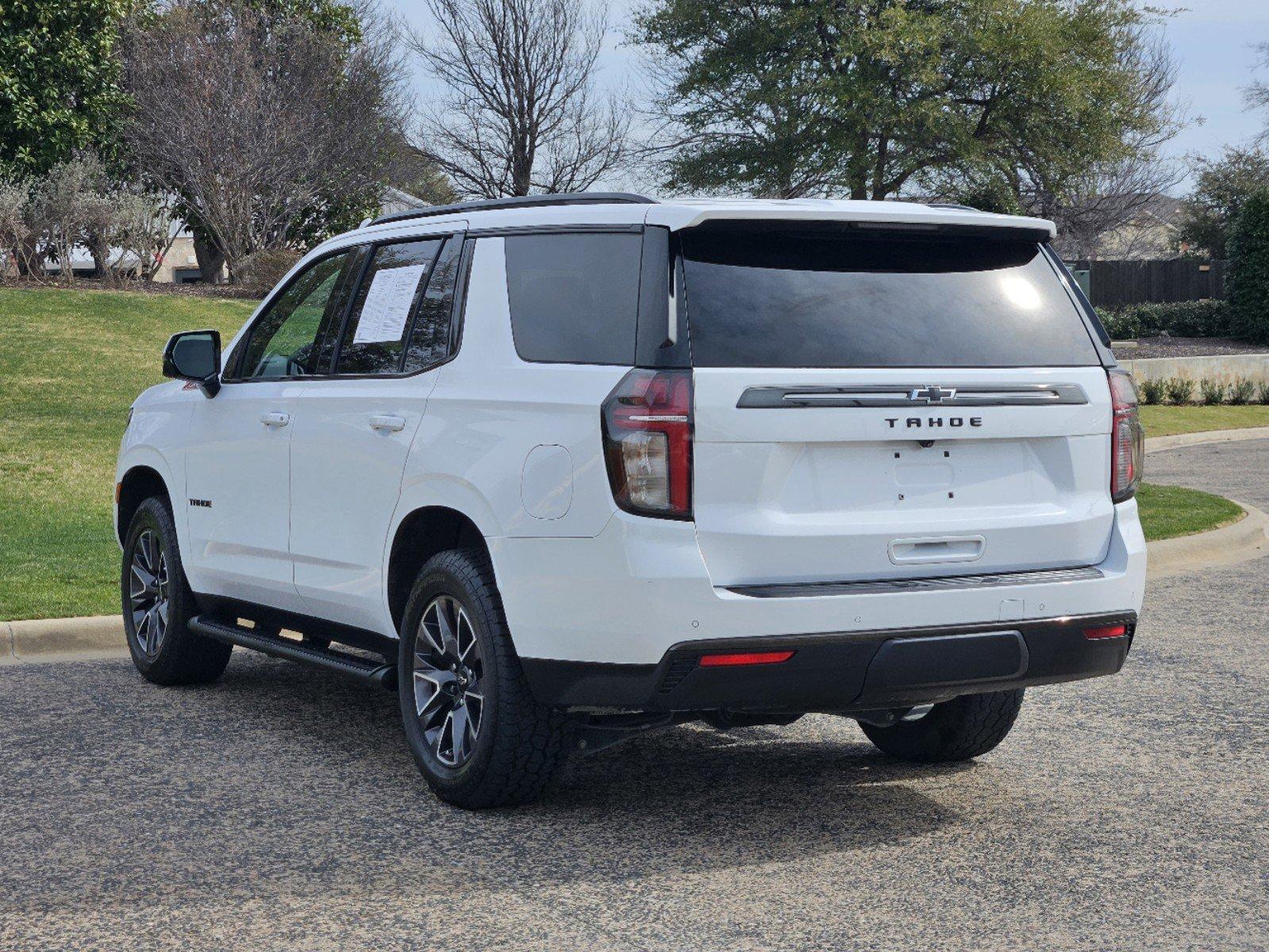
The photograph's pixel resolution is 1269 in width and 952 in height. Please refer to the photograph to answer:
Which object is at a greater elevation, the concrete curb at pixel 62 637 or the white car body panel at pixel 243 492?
the white car body panel at pixel 243 492

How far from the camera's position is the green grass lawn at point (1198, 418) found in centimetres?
2325

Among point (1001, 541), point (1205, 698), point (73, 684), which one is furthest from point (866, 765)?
point (73, 684)

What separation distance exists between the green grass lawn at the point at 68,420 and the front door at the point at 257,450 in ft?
6.42

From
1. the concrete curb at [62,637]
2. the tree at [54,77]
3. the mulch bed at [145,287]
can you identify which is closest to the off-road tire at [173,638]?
the concrete curb at [62,637]

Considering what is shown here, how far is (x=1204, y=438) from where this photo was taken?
880 inches

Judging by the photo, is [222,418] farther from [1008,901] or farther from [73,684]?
[1008,901]

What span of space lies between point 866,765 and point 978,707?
489 mm

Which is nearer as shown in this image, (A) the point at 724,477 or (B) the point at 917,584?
(A) the point at 724,477

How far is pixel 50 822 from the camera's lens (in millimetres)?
5168

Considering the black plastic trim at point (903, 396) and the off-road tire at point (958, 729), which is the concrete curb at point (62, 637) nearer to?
the off-road tire at point (958, 729)

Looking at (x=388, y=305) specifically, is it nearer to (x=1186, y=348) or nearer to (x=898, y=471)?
(x=898, y=471)

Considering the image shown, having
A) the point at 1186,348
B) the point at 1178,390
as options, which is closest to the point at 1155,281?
the point at 1186,348

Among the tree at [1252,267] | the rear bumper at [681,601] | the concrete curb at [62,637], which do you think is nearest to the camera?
the rear bumper at [681,601]

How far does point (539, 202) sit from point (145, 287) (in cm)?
2648
